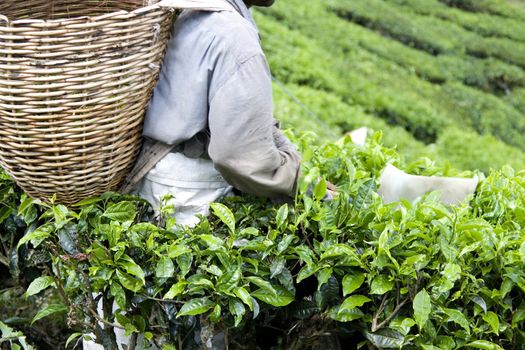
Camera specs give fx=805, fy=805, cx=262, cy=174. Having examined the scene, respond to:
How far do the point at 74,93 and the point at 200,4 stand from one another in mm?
416

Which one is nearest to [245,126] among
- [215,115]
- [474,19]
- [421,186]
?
[215,115]

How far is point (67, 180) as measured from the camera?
2.19 metres

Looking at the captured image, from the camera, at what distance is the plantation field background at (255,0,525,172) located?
687 centimetres

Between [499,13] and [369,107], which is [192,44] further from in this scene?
[499,13]

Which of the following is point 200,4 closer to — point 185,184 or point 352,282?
point 185,184

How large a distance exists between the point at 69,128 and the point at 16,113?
0.44 ft

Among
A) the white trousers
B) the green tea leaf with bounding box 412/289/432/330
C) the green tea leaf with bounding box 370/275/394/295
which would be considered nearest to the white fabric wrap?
the white trousers

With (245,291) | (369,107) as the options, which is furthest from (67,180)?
(369,107)

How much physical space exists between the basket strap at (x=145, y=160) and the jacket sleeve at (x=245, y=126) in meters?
0.20

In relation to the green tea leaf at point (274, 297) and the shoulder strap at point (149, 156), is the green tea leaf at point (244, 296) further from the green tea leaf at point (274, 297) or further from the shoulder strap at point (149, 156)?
the shoulder strap at point (149, 156)

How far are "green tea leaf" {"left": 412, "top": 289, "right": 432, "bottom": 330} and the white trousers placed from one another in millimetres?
671

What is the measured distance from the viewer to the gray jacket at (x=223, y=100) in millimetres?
2113

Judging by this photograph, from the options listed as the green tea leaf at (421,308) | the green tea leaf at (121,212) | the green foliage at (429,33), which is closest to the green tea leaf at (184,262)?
the green tea leaf at (121,212)

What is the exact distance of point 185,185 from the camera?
7.73 ft
